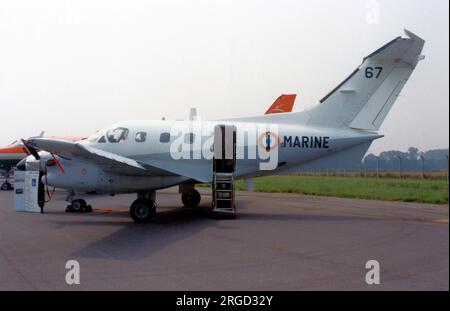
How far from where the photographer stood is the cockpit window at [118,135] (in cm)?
1316

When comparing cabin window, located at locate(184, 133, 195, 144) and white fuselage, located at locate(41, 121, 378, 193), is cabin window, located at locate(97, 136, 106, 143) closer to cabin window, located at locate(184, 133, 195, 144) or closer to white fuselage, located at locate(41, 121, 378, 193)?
white fuselage, located at locate(41, 121, 378, 193)

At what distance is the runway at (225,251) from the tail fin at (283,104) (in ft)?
40.8

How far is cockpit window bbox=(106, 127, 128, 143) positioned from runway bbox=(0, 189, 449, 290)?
8.00 feet

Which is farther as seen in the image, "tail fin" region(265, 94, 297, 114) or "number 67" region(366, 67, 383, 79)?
"tail fin" region(265, 94, 297, 114)

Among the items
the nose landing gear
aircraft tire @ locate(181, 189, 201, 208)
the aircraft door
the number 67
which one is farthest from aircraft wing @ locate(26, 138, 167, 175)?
the number 67

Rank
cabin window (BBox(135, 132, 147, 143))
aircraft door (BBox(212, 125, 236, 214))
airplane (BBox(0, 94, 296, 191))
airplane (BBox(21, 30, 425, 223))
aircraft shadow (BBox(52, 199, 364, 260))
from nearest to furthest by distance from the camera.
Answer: aircraft shadow (BBox(52, 199, 364, 260)) → aircraft door (BBox(212, 125, 236, 214)) → airplane (BBox(21, 30, 425, 223)) → cabin window (BBox(135, 132, 147, 143)) → airplane (BBox(0, 94, 296, 191))

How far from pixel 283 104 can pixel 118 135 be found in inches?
553

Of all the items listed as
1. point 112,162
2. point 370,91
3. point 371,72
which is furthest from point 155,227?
point 371,72

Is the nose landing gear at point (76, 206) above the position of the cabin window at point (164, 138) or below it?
below

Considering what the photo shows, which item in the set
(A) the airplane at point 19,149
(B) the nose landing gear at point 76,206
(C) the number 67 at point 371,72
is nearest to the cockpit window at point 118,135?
(B) the nose landing gear at point 76,206

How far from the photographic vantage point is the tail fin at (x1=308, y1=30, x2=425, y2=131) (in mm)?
12580

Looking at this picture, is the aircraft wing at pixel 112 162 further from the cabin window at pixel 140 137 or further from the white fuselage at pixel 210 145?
the cabin window at pixel 140 137

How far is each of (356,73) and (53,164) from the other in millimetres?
9912
